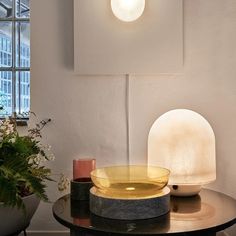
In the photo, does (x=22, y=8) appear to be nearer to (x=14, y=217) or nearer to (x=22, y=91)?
(x=22, y=91)

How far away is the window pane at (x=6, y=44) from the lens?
1535 millimetres

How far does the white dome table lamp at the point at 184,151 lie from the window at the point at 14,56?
66 cm

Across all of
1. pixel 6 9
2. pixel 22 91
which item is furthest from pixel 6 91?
pixel 6 9

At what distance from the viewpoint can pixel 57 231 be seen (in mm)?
1389

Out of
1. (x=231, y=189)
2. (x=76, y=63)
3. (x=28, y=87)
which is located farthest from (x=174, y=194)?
(x=28, y=87)

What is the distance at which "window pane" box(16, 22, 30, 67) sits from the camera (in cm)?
153

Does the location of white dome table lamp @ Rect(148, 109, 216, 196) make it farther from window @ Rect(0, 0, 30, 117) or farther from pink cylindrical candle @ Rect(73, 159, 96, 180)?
window @ Rect(0, 0, 30, 117)

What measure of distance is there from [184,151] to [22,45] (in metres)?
0.86

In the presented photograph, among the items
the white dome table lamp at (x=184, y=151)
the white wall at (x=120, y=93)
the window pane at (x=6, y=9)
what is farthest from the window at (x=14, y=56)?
the white dome table lamp at (x=184, y=151)

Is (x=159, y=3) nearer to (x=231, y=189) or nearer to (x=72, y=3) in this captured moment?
(x=72, y=3)

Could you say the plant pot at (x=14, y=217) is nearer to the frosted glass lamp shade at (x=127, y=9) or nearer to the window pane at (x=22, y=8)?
the frosted glass lamp shade at (x=127, y=9)

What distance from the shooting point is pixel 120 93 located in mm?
1382

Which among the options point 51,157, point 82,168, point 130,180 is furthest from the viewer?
point 51,157

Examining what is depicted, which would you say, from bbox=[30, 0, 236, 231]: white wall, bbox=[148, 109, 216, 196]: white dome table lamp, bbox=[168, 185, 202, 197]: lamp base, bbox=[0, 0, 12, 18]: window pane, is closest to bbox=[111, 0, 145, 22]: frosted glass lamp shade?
bbox=[30, 0, 236, 231]: white wall
